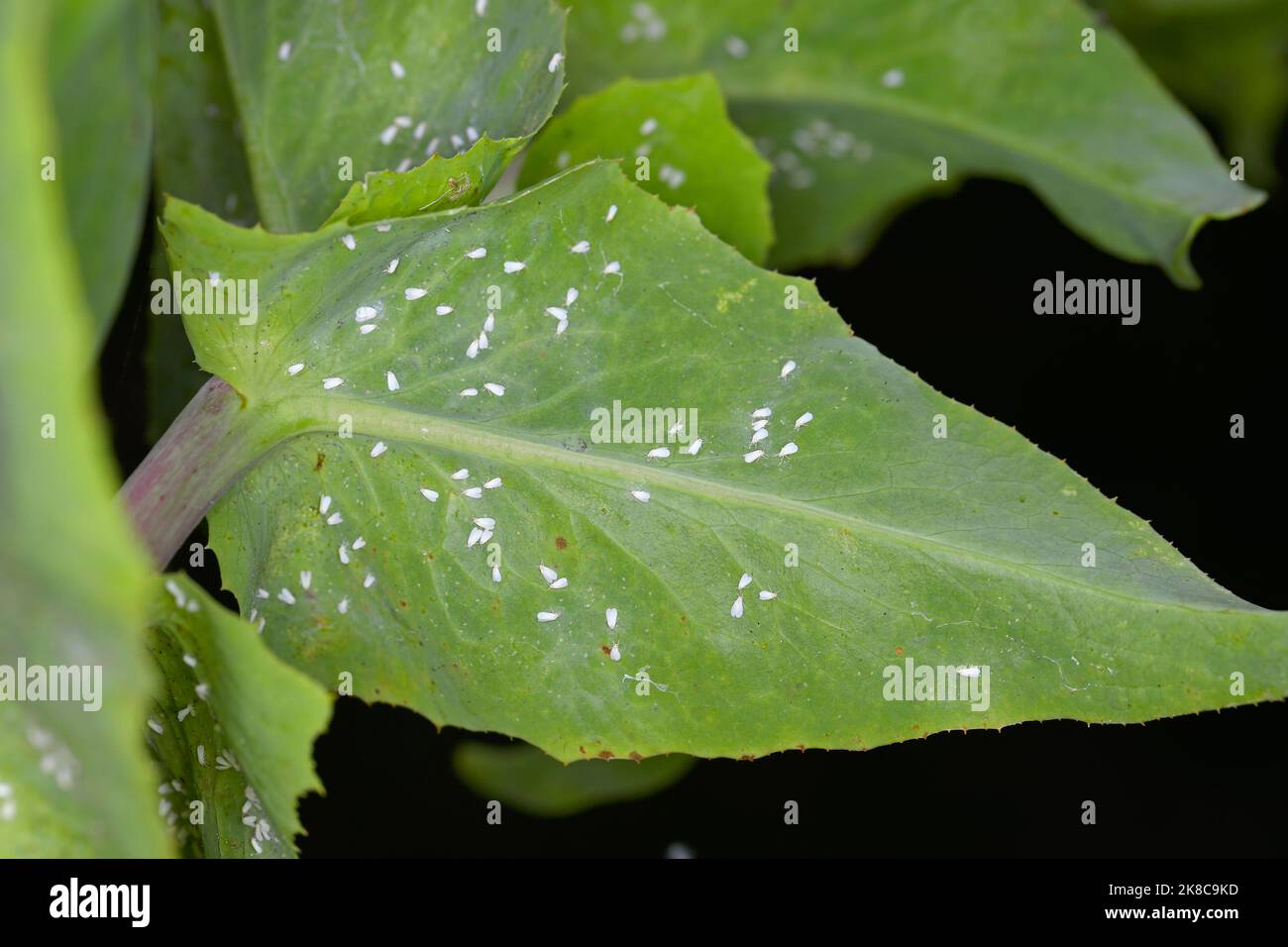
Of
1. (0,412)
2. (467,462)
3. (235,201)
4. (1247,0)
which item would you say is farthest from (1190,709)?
(1247,0)

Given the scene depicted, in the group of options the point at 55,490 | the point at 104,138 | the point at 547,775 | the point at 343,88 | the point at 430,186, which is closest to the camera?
the point at 55,490

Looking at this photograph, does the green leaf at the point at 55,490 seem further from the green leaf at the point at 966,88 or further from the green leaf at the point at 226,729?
the green leaf at the point at 966,88

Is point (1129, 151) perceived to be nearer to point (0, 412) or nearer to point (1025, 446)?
→ point (1025, 446)

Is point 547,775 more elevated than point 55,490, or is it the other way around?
point 55,490
